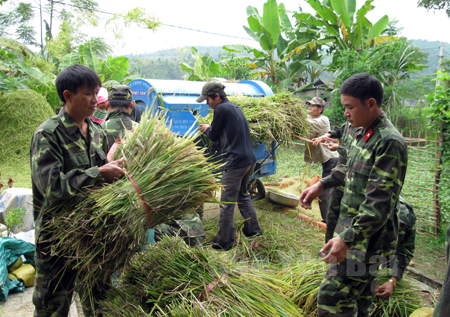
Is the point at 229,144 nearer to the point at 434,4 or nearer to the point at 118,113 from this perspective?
the point at 118,113

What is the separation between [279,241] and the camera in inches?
174

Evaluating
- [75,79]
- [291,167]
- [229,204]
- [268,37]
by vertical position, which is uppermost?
[268,37]

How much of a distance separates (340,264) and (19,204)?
12.3 ft

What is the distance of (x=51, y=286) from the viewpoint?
201 cm

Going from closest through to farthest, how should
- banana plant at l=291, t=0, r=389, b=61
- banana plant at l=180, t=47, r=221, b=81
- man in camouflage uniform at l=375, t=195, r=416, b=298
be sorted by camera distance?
man in camouflage uniform at l=375, t=195, r=416, b=298 → banana plant at l=180, t=47, r=221, b=81 → banana plant at l=291, t=0, r=389, b=61

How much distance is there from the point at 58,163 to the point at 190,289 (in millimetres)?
1086

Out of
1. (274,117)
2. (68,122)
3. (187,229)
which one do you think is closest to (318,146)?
(274,117)

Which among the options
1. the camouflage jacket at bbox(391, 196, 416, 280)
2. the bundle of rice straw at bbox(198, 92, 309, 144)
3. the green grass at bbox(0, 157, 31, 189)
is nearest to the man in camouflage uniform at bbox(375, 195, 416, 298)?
the camouflage jacket at bbox(391, 196, 416, 280)

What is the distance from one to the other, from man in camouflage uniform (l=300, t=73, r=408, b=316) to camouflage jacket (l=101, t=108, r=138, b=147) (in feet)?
6.32

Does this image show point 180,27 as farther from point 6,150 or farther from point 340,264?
point 340,264

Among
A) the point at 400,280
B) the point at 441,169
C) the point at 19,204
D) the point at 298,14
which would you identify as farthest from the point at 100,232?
the point at 298,14

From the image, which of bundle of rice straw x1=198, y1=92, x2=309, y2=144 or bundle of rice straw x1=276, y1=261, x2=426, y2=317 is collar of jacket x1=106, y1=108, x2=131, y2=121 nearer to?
bundle of rice straw x1=198, y1=92, x2=309, y2=144

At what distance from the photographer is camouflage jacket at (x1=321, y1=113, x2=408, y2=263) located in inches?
76.8

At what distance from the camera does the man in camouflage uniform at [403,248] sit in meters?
2.57
